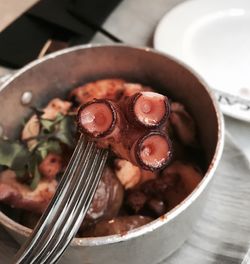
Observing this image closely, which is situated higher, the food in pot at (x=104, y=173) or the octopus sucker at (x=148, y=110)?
the octopus sucker at (x=148, y=110)

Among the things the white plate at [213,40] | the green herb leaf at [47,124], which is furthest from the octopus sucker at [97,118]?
the white plate at [213,40]

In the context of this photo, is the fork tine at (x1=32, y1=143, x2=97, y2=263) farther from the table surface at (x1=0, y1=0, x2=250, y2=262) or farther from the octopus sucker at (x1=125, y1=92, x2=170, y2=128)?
the table surface at (x1=0, y1=0, x2=250, y2=262)

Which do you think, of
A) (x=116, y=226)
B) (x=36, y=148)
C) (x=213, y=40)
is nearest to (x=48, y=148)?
(x=36, y=148)

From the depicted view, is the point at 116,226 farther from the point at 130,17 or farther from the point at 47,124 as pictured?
the point at 130,17

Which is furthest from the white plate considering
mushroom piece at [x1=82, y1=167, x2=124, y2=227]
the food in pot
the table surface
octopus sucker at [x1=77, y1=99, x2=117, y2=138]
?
octopus sucker at [x1=77, y1=99, x2=117, y2=138]

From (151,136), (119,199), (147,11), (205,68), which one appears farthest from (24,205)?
(147,11)

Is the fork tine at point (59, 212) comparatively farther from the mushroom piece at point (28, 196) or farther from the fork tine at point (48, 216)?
the mushroom piece at point (28, 196)

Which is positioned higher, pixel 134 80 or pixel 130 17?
pixel 130 17

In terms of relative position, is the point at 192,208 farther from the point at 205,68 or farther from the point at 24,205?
the point at 205,68
